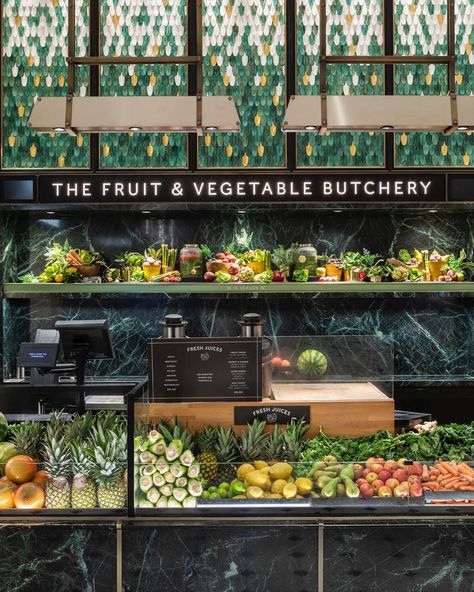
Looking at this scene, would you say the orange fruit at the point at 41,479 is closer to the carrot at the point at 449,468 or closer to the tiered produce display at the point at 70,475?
the tiered produce display at the point at 70,475

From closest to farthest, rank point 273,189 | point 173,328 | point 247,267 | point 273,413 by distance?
1. point 273,413
2. point 173,328
3. point 273,189
4. point 247,267

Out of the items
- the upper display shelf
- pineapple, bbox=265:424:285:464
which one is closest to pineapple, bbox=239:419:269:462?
pineapple, bbox=265:424:285:464

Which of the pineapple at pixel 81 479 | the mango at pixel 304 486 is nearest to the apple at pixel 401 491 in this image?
the mango at pixel 304 486

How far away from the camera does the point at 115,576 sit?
2.58 m

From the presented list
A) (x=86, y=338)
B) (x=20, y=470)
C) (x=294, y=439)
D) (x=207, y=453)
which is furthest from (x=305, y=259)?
(x=20, y=470)

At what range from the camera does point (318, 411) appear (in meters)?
3.06

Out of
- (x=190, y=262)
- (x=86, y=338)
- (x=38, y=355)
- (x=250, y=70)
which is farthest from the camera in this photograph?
(x=190, y=262)

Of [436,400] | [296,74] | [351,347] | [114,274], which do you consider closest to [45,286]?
[114,274]

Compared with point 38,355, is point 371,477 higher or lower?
lower

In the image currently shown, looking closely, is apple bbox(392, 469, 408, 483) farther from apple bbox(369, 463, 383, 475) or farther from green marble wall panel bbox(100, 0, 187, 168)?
green marble wall panel bbox(100, 0, 187, 168)

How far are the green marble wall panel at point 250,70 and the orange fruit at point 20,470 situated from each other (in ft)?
10.2

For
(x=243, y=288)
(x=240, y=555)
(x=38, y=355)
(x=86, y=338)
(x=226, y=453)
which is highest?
(x=243, y=288)

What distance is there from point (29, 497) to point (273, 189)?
3.12m

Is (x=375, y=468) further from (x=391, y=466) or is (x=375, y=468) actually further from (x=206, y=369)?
(x=206, y=369)
